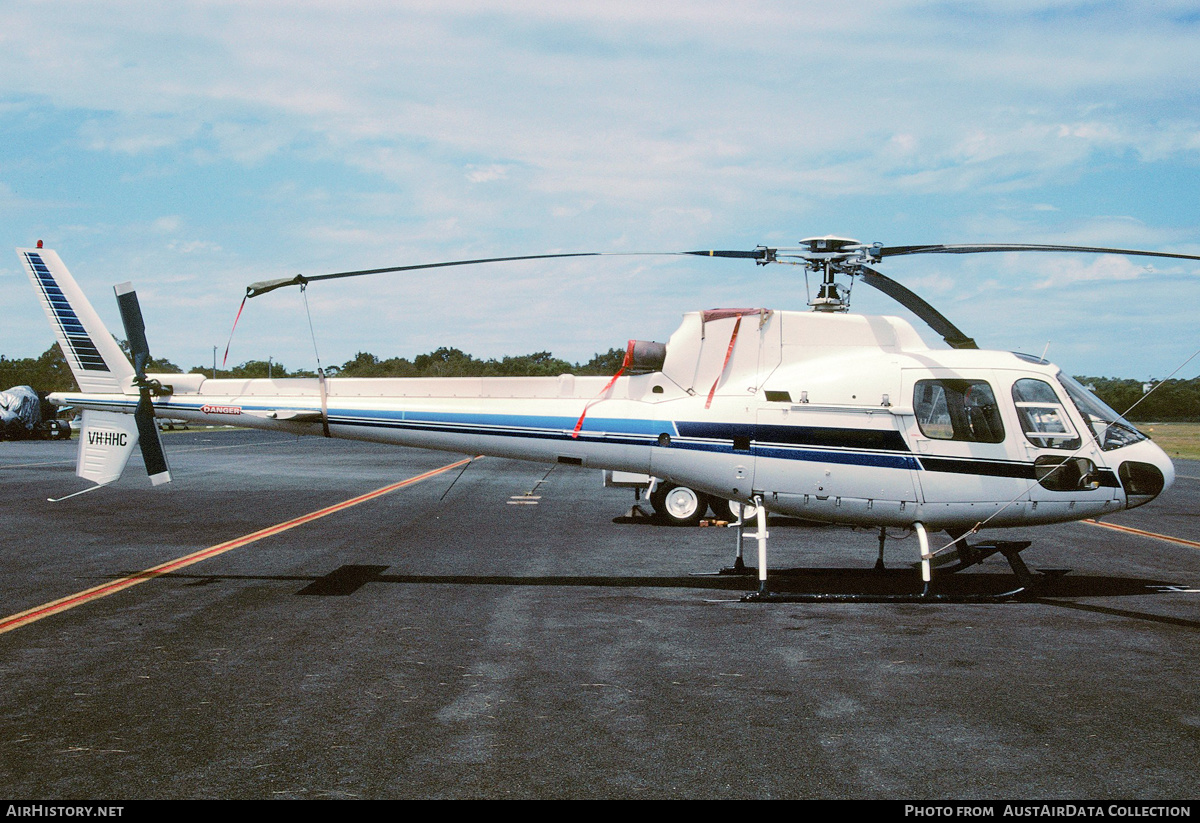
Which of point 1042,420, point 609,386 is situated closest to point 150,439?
point 609,386

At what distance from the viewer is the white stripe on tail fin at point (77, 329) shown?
13.2 m

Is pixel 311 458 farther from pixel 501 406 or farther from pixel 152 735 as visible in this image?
pixel 152 735

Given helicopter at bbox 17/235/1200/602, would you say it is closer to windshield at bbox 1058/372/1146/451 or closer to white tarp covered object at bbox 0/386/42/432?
windshield at bbox 1058/372/1146/451

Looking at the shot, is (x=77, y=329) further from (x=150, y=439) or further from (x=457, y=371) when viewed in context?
(x=457, y=371)

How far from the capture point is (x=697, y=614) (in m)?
10.8

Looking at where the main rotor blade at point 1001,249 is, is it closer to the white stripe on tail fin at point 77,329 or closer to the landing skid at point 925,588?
the landing skid at point 925,588

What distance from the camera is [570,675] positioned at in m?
8.23

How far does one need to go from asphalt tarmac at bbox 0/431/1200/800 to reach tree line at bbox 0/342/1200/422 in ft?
12.4

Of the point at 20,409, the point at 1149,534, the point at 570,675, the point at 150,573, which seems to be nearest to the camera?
the point at 570,675

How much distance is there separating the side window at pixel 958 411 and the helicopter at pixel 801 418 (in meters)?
0.02

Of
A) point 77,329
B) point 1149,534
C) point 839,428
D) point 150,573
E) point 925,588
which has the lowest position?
point 1149,534

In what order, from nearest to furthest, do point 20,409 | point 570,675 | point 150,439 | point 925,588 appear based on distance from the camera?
1. point 570,675
2. point 925,588
3. point 150,439
4. point 20,409

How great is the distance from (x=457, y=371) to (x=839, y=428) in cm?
7249

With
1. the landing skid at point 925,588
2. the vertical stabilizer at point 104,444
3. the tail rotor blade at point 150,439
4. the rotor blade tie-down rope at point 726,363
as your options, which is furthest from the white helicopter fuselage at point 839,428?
the vertical stabilizer at point 104,444
